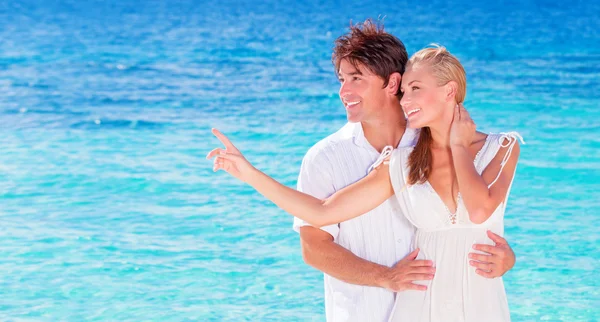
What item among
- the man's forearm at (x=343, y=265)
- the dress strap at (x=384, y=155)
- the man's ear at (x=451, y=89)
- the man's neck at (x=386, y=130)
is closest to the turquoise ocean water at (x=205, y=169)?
the man's forearm at (x=343, y=265)

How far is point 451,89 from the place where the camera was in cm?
282

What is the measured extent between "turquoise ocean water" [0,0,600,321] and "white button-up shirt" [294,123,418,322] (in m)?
2.73

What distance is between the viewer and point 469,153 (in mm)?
2820

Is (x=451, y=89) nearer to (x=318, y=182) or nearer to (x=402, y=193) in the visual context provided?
(x=402, y=193)

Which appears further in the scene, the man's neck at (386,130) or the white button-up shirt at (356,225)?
the man's neck at (386,130)

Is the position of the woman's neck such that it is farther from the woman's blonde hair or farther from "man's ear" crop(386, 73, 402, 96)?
"man's ear" crop(386, 73, 402, 96)

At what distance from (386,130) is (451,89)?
1.32 ft

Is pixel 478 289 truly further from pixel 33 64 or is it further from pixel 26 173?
pixel 33 64

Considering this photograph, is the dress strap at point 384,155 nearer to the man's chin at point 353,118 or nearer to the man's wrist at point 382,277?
the man's chin at point 353,118

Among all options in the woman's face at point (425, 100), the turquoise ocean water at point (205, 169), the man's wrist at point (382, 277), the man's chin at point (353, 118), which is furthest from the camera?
the turquoise ocean water at point (205, 169)

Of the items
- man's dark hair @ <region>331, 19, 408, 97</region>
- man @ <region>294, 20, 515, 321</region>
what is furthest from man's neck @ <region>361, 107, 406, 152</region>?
man's dark hair @ <region>331, 19, 408, 97</region>

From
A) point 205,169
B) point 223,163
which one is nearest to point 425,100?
point 223,163

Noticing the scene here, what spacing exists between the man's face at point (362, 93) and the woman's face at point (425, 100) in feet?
0.87

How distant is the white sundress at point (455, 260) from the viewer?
9.27ft
